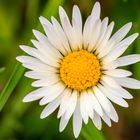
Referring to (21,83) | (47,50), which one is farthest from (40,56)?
(21,83)

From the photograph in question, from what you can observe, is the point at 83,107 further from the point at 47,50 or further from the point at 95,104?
the point at 47,50

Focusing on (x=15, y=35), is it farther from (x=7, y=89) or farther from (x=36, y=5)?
(x=7, y=89)

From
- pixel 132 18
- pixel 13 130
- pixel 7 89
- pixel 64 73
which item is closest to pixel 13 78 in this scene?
pixel 7 89

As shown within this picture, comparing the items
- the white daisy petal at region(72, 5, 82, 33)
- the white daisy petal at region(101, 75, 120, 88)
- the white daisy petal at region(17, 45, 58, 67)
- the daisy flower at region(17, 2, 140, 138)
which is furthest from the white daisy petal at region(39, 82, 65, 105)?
the white daisy petal at region(72, 5, 82, 33)

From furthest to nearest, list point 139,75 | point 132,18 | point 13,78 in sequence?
point 132,18, point 139,75, point 13,78

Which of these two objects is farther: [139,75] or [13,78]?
[139,75]

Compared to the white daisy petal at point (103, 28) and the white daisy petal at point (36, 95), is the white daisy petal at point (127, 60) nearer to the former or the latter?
the white daisy petal at point (103, 28)
